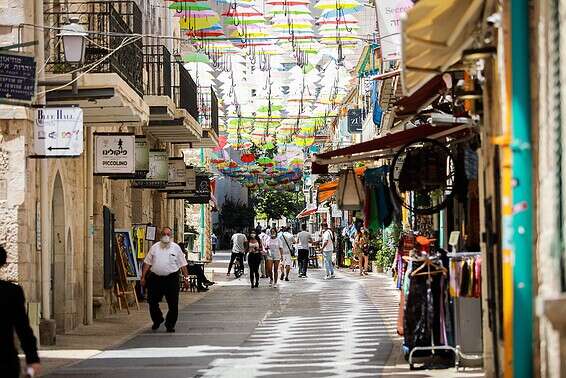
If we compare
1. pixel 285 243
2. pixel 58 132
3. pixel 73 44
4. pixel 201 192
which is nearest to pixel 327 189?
pixel 285 243

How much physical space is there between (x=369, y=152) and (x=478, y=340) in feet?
13.4

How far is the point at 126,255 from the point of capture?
27641mm

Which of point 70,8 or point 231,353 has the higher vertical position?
point 70,8

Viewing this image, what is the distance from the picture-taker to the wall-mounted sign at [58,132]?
18.7 m

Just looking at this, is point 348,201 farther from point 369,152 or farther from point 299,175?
point 299,175

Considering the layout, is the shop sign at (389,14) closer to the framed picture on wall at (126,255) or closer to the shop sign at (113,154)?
the shop sign at (113,154)

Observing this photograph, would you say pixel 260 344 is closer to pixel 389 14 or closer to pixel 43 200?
pixel 43 200

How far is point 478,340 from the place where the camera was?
50.2ft

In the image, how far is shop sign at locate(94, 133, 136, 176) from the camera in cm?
2423

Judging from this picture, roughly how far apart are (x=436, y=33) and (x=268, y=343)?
9.59 meters

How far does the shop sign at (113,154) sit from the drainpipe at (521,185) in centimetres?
1590

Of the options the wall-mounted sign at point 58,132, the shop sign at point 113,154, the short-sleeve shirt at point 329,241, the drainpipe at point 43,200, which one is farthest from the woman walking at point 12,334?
the short-sleeve shirt at point 329,241

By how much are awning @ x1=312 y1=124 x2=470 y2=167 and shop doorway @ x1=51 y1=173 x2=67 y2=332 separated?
5.10 metres

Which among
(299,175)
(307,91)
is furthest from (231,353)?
(299,175)
